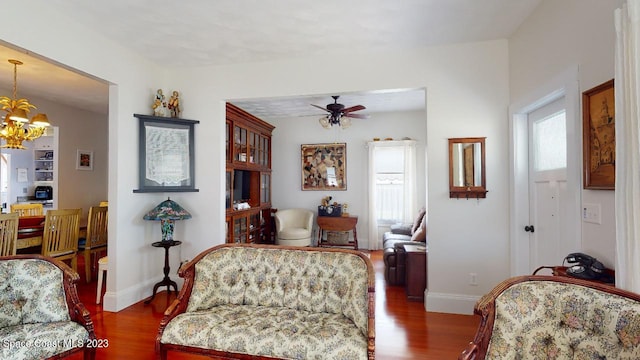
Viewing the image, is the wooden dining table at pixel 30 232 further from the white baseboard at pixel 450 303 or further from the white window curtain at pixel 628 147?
the white window curtain at pixel 628 147

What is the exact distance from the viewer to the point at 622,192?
1.35m

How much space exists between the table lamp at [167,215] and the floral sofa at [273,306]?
A: 48.6 inches

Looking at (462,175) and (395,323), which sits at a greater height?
(462,175)

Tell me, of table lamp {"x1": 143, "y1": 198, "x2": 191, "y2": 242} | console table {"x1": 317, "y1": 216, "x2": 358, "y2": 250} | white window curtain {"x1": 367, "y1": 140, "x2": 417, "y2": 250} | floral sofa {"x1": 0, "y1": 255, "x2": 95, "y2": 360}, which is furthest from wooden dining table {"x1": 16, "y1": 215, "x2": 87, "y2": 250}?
white window curtain {"x1": 367, "y1": 140, "x2": 417, "y2": 250}

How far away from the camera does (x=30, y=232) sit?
3.45 meters

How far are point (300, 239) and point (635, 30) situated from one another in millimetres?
4650

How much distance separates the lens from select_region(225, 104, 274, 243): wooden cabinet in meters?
4.37

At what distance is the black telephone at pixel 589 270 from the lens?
1.59 meters

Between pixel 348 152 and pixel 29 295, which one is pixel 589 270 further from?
pixel 348 152

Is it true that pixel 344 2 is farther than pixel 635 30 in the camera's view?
Yes

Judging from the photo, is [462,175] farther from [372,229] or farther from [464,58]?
[372,229]

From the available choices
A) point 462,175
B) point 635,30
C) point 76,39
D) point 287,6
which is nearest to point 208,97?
point 76,39

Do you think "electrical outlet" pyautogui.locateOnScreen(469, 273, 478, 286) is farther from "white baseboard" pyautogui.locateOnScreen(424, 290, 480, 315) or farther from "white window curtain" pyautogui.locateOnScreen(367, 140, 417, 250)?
"white window curtain" pyautogui.locateOnScreen(367, 140, 417, 250)

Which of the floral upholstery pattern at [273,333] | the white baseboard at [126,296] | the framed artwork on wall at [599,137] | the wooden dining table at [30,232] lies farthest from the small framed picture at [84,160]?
the framed artwork on wall at [599,137]
